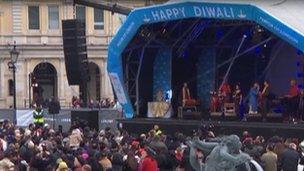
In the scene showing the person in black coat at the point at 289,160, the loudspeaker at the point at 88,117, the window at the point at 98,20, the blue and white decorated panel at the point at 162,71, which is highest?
the window at the point at 98,20

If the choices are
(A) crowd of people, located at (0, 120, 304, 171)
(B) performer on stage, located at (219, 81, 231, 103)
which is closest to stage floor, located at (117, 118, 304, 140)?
(B) performer on stage, located at (219, 81, 231, 103)

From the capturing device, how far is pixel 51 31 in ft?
214

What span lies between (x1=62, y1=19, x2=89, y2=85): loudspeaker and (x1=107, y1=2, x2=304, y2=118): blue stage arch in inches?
65.5

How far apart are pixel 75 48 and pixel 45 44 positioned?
1211 inches

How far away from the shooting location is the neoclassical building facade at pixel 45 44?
64062 mm

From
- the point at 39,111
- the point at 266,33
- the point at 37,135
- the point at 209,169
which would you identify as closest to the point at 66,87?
the point at 39,111

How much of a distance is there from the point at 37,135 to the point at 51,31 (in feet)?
139

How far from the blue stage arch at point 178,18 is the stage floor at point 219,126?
1684 mm

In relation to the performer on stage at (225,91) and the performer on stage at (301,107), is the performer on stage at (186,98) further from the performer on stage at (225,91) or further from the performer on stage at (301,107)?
the performer on stage at (301,107)

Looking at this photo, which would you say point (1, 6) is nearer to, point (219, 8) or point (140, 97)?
point (140, 97)

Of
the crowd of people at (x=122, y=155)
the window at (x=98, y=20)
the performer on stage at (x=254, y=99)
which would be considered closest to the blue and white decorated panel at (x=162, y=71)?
the performer on stage at (x=254, y=99)

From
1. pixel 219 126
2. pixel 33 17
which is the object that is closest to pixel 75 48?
pixel 219 126

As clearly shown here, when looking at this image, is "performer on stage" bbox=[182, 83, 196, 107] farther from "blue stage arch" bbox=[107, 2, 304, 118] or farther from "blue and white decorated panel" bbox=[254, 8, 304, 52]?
"blue and white decorated panel" bbox=[254, 8, 304, 52]

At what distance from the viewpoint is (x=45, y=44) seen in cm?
6506
